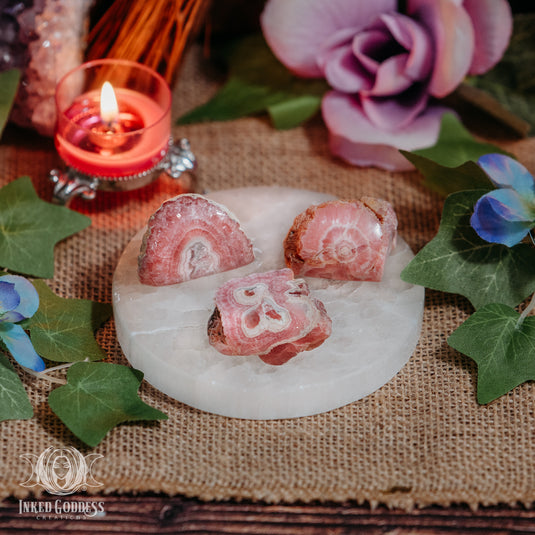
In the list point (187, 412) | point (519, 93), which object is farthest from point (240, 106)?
point (187, 412)

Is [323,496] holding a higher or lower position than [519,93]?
lower

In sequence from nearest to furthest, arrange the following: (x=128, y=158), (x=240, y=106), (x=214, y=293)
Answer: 1. (x=214, y=293)
2. (x=128, y=158)
3. (x=240, y=106)

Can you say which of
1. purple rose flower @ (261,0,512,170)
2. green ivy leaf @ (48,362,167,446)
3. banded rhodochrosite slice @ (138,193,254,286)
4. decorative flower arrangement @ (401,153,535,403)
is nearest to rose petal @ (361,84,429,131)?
purple rose flower @ (261,0,512,170)

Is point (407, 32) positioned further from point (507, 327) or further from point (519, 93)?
point (507, 327)

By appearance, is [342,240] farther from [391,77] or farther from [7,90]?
[7,90]

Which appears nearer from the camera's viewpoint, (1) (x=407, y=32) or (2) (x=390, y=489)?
(2) (x=390, y=489)


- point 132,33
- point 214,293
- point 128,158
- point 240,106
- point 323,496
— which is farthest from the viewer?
point 240,106

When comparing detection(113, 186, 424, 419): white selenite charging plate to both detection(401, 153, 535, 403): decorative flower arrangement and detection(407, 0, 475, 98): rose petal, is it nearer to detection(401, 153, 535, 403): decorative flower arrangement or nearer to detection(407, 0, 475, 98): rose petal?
detection(401, 153, 535, 403): decorative flower arrangement
